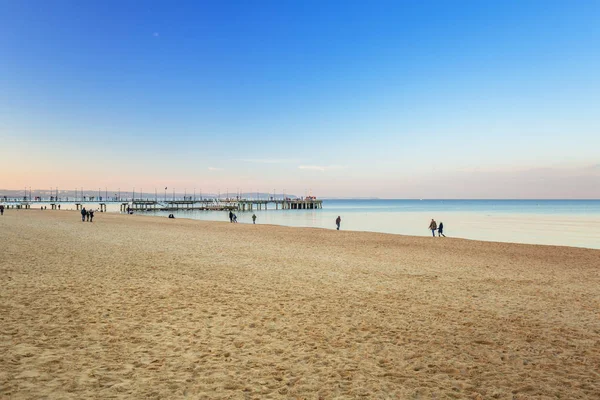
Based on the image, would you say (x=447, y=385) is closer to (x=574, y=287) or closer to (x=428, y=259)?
(x=574, y=287)

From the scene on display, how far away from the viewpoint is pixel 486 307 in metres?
9.30

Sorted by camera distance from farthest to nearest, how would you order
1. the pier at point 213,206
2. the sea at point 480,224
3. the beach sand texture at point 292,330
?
the pier at point 213,206 < the sea at point 480,224 < the beach sand texture at point 292,330

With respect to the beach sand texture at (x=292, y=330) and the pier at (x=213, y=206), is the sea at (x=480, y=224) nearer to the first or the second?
the beach sand texture at (x=292, y=330)

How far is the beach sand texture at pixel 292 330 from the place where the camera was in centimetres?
512

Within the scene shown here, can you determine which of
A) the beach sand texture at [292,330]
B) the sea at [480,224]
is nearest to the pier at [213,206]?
the sea at [480,224]

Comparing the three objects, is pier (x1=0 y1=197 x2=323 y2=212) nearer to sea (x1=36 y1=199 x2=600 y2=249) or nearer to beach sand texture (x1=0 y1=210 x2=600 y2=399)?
sea (x1=36 y1=199 x2=600 y2=249)

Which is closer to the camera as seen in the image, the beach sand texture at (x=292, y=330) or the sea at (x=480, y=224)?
the beach sand texture at (x=292, y=330)

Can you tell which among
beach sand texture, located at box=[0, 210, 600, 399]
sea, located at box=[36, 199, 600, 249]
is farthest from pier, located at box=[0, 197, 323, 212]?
beach sand texture, located at box=[0, 210, 600, 399]

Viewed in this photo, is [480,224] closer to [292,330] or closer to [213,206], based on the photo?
[292,330]

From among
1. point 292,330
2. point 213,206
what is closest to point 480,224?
point 292,330

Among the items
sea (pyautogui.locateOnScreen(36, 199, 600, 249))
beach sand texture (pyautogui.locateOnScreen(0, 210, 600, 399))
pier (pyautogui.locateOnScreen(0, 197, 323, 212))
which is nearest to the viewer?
beach sand texture (pyautogui.locateOnScreen(0, 210, 600, 399))

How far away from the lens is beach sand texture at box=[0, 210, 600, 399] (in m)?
5.12

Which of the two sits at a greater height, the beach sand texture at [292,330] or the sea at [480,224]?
the beach sand texture at [292,330]

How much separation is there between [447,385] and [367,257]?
12.4m
